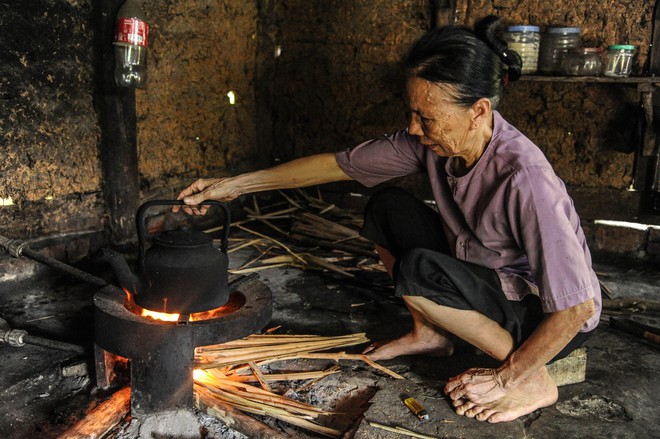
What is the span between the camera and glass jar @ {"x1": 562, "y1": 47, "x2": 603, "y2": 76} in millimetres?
4375

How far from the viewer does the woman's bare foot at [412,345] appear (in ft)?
9.30

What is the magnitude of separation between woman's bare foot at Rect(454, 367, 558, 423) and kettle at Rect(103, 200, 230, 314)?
1.09 m

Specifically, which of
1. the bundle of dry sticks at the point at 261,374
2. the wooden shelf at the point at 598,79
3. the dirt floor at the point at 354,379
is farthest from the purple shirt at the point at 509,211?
the wooden shelf at the point at 598,79

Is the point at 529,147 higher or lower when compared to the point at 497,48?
lower

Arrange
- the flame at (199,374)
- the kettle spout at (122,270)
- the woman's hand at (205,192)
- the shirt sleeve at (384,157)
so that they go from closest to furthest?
the kettle spout at (122,270) < the flame at (199,374) < the woman's hand at (205,192) < the shirt sleeve at (384,157)

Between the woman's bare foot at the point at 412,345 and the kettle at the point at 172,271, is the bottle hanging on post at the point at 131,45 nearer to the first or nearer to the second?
the kettle at the point at 172,271

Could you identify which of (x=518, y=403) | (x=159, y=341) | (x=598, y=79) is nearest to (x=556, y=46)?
(x=598, y=79)

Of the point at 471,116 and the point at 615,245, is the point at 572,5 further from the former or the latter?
the point at 471,116

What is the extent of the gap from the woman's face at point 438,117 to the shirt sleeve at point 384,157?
0.38 meters

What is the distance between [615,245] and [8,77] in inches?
173

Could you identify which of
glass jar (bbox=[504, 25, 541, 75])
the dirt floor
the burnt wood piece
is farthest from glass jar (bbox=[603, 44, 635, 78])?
the burnt wood piece

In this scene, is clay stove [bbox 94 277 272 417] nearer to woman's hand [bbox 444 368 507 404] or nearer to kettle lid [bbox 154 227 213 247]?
kettle lid [bbox 154 227 213 247]

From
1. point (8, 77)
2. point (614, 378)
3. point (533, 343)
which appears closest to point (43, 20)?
point (8, 77)

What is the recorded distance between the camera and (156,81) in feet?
14.5
